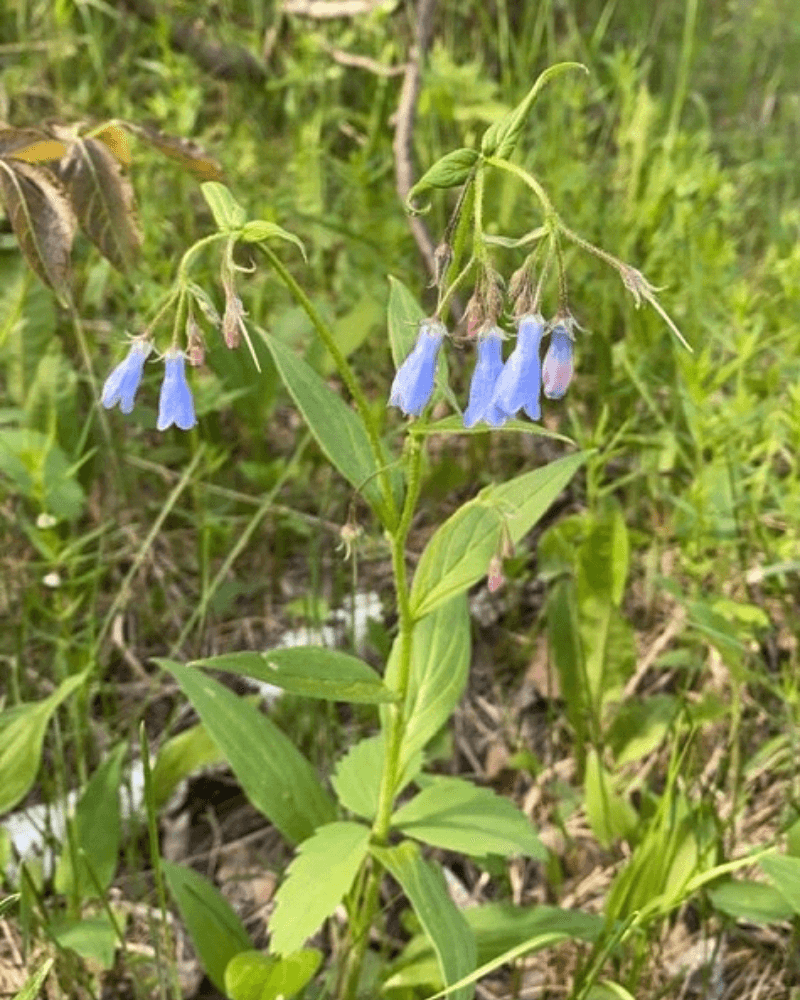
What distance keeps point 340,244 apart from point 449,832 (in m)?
2.07

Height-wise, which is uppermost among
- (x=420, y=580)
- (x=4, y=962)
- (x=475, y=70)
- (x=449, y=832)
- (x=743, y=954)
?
(x=475, y=70)

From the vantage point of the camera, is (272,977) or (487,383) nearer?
(487,383)

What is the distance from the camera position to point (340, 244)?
3596 mm

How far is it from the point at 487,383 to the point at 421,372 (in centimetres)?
8

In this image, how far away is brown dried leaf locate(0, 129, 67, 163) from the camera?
199 centimetres

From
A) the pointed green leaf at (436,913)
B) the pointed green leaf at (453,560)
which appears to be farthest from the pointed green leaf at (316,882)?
the pointed green leaf at (453,560)

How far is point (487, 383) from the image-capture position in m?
1.49

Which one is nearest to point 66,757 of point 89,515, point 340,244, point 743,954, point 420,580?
point 89,515

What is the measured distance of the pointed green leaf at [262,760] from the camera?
205cm

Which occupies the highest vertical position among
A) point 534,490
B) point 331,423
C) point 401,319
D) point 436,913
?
point 401,319

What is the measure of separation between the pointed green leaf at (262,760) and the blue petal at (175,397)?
57 centimetres

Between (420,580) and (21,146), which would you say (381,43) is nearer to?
(21,146)

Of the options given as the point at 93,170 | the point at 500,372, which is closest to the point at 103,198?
the point at 93,170

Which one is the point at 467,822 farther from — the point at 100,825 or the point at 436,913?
the point at 100,825
